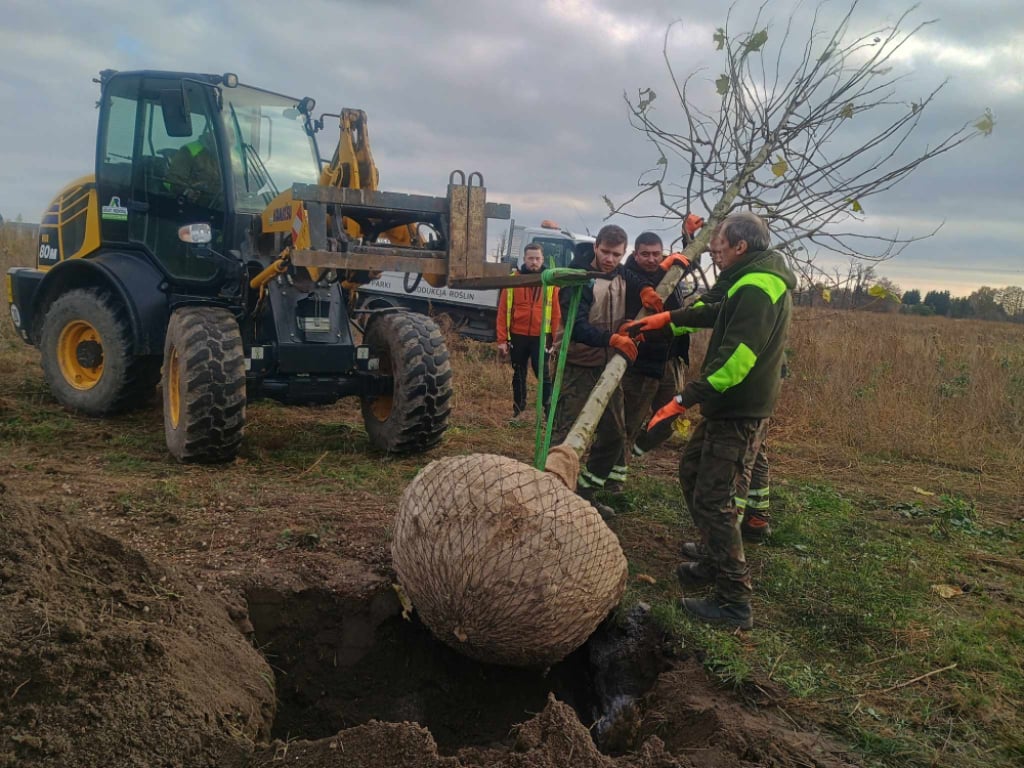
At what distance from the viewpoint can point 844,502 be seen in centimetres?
556

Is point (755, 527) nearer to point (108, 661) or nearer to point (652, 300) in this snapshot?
point (652, 300)

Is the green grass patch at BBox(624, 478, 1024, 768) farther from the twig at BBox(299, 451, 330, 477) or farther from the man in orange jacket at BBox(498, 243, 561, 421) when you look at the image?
the man in orange jacket at BBox(498, 243, 561, 421)

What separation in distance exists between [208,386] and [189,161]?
7.39ft

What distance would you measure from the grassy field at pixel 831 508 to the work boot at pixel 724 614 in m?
0.07

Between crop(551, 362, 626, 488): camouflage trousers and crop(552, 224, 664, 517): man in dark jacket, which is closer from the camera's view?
crop(552, 224, 664, 517): man in dark jacket

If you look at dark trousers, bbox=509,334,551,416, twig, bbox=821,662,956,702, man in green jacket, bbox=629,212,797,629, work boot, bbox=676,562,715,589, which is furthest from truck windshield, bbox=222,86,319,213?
twig, bbox=821,662,956,702

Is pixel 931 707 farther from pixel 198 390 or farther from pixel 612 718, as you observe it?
pixel 198 390

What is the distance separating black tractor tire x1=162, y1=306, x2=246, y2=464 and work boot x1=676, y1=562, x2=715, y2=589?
319 cm

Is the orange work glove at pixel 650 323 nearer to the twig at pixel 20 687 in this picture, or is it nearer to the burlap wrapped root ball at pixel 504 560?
the burlap wrapped root ball at pixel 504 560

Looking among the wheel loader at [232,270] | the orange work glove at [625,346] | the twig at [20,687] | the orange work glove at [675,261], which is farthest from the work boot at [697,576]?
the twig at [20,687]

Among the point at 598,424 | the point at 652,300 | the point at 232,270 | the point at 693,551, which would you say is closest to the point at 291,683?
the point at 693,551

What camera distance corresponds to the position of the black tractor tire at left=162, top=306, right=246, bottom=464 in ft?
16.5

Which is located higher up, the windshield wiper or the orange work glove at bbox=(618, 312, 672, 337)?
the windshield wiper

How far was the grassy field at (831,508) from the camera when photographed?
3002 millimetres
